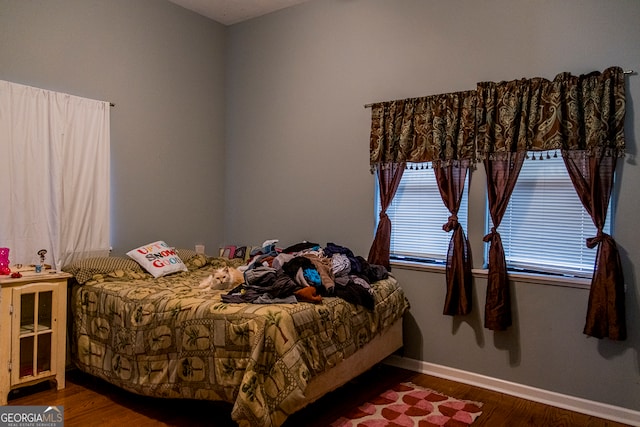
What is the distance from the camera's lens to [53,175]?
327 centimetres

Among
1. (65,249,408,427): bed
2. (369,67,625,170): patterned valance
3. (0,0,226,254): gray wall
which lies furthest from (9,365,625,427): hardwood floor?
(369,67,625,170): patterned valance

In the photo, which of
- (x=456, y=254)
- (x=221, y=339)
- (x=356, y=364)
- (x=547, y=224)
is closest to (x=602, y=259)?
(x=547, y=224)

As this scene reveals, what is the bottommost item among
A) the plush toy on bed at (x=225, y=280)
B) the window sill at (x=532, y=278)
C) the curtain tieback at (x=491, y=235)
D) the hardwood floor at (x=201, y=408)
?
the hardwood floor at (x=201, y=408)

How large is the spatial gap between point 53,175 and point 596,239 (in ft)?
12.4

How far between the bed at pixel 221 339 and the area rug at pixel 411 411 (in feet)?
0.77

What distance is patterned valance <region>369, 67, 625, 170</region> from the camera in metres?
2.73

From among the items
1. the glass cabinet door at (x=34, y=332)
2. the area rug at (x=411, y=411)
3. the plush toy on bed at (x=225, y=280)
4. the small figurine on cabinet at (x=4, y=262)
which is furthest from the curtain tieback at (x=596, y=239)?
the small figurine on cabinet at (x=4, y=262)

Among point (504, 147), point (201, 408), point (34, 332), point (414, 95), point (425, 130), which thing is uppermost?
point (414, 95)

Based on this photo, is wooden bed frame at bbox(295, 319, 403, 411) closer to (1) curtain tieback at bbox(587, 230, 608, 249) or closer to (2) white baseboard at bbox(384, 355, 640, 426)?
(2) white baseboard at bbox(384, 355, 640, 426)

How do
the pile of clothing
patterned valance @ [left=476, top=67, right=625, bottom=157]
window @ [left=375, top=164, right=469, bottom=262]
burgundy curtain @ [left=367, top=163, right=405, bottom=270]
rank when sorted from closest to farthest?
the pile of clothing < patterned valance @ [left=476, top=67, right=625, bottom=157] < window @ [left=375, top=164, right=469, bottom=262] < burgundy curtain @ [left=367, top=163, right=405, bottom=270]

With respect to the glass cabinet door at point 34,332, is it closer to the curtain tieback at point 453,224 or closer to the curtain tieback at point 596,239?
the curtain tieback at point 453,224

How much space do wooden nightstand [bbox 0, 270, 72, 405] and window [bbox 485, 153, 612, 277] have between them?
3.08 m

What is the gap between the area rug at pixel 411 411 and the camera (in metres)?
2.63

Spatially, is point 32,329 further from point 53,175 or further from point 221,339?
point 221,339
